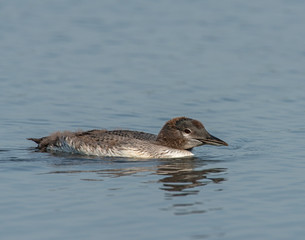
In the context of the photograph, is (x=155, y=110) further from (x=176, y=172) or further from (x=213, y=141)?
(x=176, y=172)

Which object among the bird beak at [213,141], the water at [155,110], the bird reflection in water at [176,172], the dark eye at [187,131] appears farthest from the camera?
the dark eye at [187,131]

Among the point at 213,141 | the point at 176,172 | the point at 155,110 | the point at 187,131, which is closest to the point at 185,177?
the point at 176,172

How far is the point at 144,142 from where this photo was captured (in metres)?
14.4

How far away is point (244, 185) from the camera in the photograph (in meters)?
12.0

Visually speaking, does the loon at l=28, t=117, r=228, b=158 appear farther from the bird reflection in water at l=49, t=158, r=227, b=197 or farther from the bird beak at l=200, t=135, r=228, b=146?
the bird reflection in water at l=49, t=158, r=227, b=197

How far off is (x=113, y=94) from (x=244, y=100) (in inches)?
113

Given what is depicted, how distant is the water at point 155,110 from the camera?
10.2 meters

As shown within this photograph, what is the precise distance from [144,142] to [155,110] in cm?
328

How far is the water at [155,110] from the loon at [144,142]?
313mm

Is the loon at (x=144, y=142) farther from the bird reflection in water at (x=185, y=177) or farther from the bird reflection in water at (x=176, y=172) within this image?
the bird reflection in water at (x=185, y=177)

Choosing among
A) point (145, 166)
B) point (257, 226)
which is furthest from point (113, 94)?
point (257, 226)

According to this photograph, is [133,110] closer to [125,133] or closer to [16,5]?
[125,133]

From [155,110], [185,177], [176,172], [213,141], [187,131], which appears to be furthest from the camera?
[155,110]

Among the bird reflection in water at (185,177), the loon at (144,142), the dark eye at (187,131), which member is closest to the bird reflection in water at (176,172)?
the bird reflection in water at (185,177)
